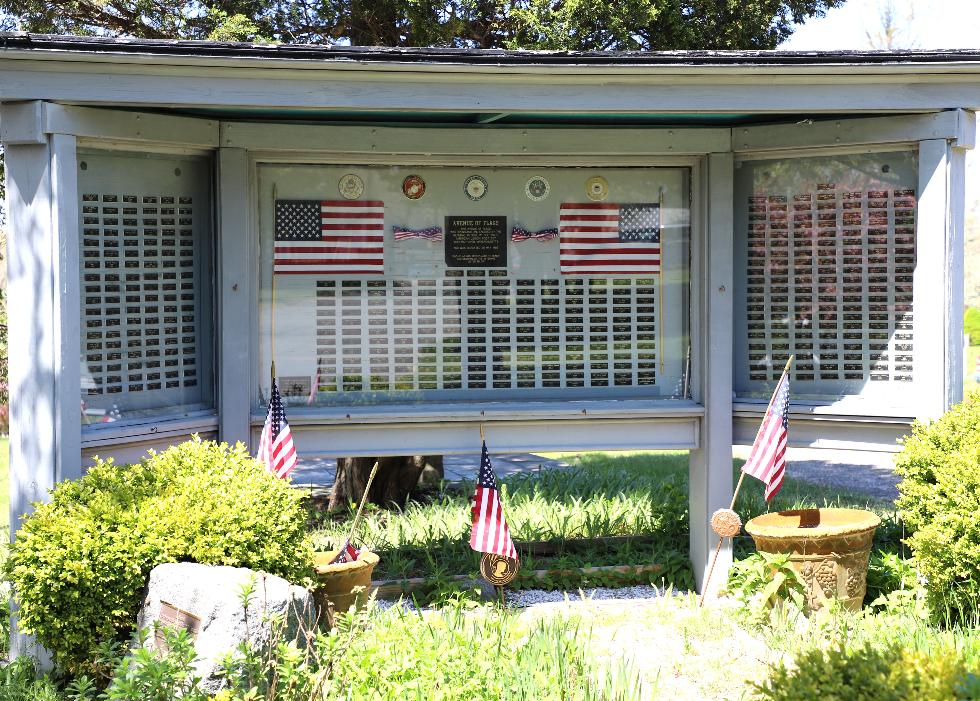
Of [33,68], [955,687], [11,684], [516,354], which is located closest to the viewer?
[955,687]

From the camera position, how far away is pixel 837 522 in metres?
6.96

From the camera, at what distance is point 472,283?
7422mm

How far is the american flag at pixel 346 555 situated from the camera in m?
6.22

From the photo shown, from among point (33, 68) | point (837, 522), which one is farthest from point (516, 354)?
point (33, 68)

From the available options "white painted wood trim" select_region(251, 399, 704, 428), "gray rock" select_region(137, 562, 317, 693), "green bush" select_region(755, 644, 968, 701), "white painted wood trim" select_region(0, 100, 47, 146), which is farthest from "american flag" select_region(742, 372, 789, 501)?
"white painted wood trim" select_region(0, 100, 47, 146)

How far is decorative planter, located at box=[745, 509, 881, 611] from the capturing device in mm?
6418

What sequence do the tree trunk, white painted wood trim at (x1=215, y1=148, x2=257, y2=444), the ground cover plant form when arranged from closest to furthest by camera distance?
the ground cover plant → white painted wood trim at (x1=215, y1=148, x2=257, y2=444) → the tree trunk

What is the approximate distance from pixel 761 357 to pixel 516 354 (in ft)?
5.63

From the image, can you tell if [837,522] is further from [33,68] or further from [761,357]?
[33,68]

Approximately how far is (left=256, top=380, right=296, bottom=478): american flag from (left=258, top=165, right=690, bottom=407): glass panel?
0.68 meters

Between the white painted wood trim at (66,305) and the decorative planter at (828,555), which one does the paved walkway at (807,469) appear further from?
the white painted wood trim at (66,305)

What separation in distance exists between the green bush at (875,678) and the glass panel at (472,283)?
382 centimetres

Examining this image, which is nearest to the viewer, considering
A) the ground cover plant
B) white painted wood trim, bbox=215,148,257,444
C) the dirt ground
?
the ground cover plant

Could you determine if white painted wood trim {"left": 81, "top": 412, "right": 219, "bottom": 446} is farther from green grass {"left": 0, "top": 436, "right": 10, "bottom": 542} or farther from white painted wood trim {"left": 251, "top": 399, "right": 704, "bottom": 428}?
green grass {"left": 0, "top": 436, "right": 10, "bottom": 542}
